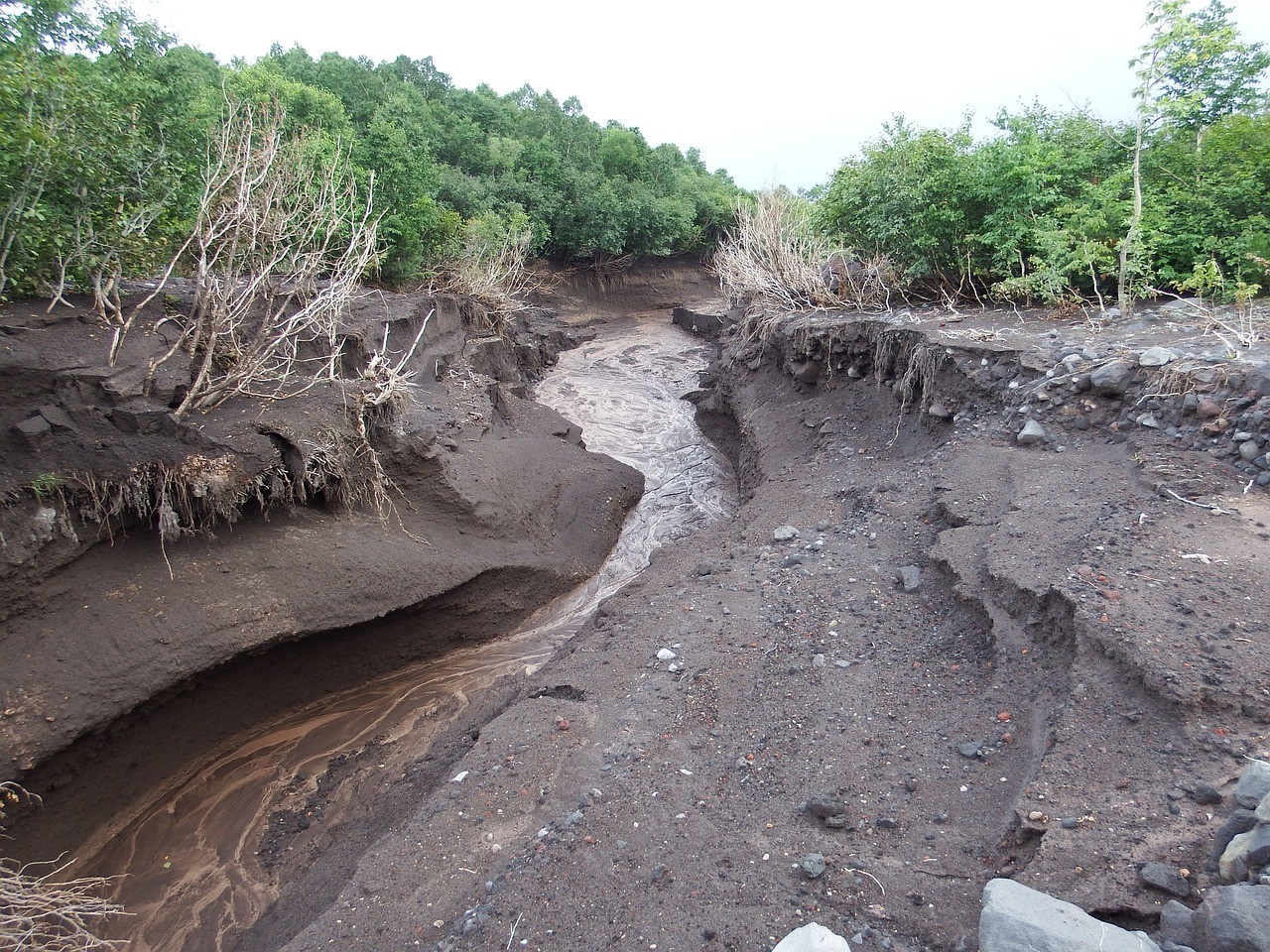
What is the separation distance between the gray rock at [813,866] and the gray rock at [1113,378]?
4.79 metres

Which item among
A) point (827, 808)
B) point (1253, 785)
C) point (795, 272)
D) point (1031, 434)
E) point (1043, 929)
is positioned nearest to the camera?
point (1043, 929)

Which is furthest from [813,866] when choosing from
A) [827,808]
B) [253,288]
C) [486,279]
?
[486,279]

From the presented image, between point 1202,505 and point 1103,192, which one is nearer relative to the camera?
point 1202,505

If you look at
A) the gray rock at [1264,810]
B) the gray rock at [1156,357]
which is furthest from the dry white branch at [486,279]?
the gray rock at [1264,810]

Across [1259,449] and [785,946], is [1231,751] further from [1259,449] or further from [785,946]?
[1259,449]

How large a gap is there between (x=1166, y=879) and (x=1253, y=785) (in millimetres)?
454

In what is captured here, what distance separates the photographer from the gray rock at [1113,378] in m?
5.92

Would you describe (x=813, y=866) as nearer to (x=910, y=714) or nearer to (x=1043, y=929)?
(x=1043, y=929)

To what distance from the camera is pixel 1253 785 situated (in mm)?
2496

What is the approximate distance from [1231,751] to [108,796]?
6420mm

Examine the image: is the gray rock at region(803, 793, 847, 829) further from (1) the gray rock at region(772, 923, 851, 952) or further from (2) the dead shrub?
(2) the dead shrub

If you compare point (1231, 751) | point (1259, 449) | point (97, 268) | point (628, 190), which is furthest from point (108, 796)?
point (628, 190)

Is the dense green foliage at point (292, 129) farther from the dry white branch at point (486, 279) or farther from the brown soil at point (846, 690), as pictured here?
the brown soil at point (846, 690)

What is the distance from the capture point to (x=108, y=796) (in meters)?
5.04
